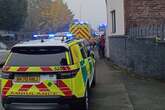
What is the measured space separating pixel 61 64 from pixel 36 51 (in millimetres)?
624

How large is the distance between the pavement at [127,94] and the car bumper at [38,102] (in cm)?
13

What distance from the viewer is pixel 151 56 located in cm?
1670

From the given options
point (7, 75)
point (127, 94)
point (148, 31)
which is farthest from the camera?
point (148, 31)

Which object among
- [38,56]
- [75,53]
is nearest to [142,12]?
[75,53]

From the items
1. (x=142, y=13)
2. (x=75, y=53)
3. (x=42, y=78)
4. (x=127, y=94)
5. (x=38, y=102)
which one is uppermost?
(x=142, y=13)

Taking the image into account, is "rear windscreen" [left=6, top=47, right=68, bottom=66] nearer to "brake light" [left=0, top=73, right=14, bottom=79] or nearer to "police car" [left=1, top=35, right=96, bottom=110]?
"police car" [left=1, top=35, right=96, bottom=110]

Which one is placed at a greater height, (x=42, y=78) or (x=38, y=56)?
(x=38, y=56)

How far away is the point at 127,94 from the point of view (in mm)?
13367

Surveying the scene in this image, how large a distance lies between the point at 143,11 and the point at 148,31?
3238 mm

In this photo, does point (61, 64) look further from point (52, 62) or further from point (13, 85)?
point (13, 85)

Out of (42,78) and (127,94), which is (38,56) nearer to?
(42,78)

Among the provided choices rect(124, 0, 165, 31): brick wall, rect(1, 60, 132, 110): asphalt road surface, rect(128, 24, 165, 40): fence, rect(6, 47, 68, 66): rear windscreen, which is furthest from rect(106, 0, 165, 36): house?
rect(6, 47, 68, 66): rear windscreen

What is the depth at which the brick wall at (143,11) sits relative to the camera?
69.3 feet

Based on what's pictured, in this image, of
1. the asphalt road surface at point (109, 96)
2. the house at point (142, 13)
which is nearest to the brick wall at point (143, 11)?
the house at point (142, 13)
